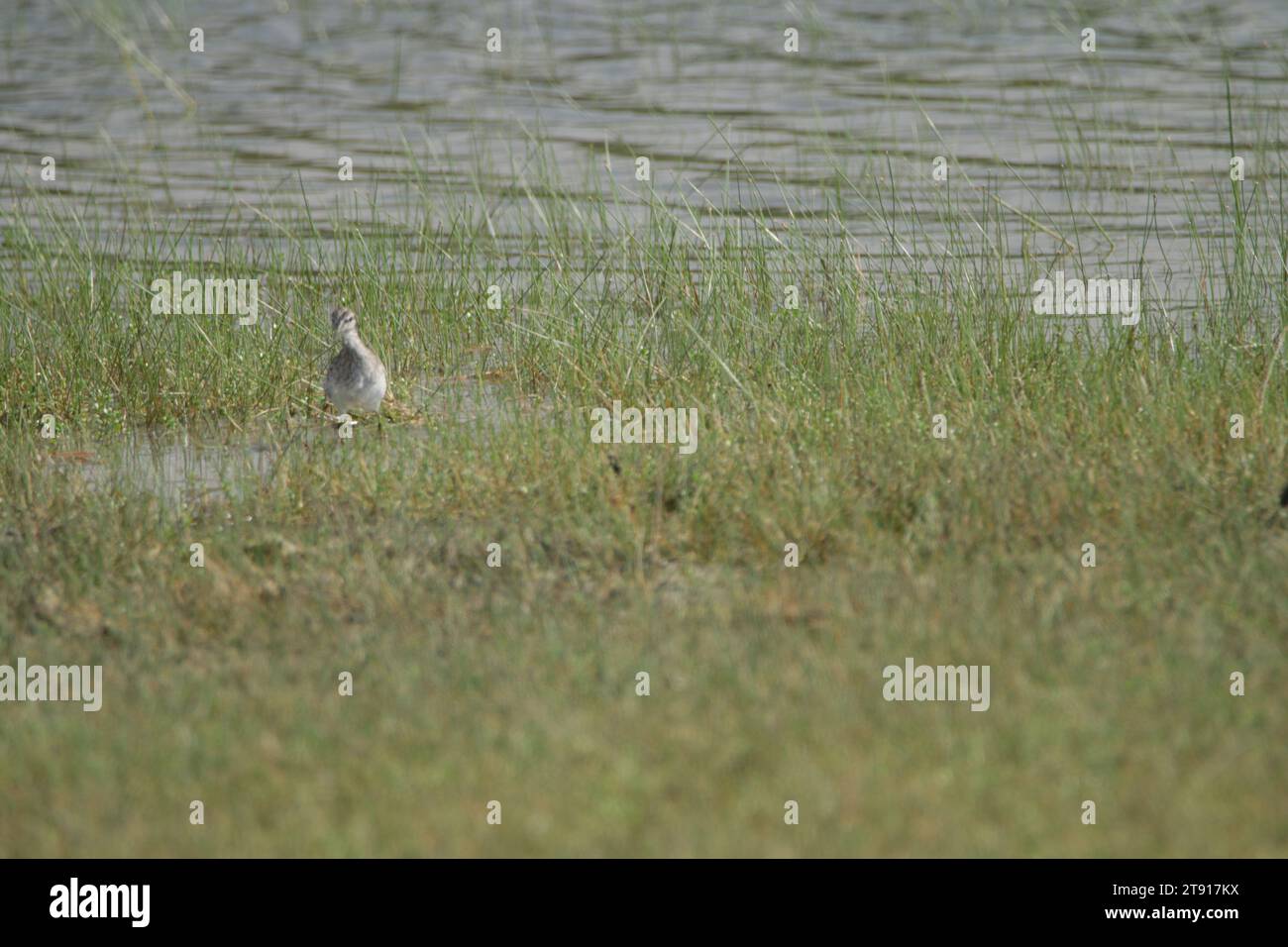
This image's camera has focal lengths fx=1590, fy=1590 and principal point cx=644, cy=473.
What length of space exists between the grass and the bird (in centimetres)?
28

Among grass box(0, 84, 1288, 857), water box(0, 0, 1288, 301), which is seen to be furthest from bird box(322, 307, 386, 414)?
water box(0, 0, 1288, 301)

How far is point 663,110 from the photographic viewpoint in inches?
622

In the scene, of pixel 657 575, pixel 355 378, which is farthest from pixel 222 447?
pixel 657 575

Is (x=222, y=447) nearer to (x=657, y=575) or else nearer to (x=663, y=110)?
(x=657, y=575)

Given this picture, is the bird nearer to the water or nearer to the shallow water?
the shallow water

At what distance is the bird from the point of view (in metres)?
7.13

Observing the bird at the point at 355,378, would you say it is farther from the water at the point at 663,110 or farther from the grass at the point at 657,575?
the water at the point at 663,110

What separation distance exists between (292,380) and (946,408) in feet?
11.0

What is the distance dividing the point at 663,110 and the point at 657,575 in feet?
36.5

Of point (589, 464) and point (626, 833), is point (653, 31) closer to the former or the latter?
point (589, 464)

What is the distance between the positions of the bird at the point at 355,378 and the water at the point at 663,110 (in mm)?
2236

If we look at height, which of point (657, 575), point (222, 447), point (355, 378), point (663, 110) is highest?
point (663, 110)
